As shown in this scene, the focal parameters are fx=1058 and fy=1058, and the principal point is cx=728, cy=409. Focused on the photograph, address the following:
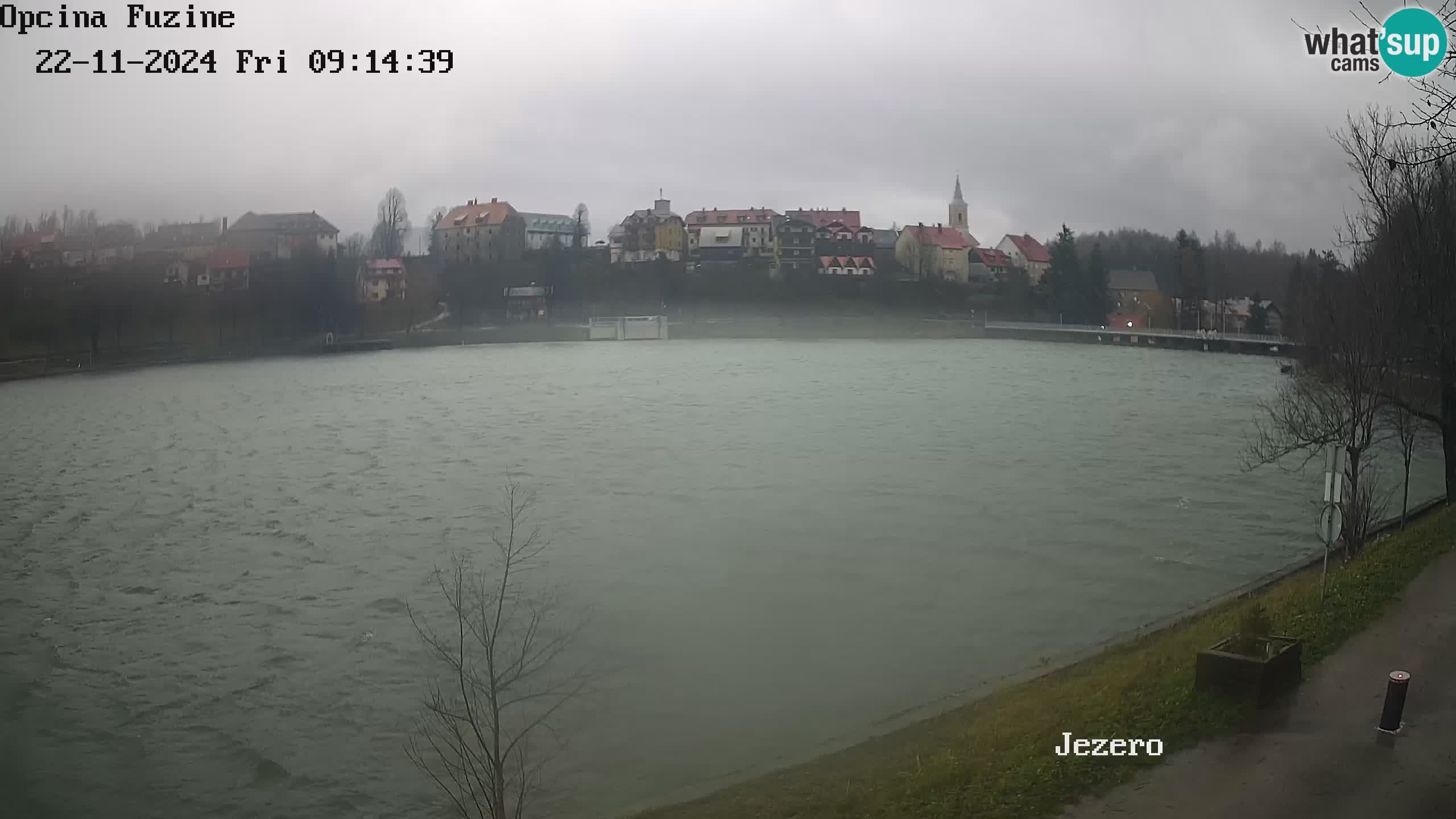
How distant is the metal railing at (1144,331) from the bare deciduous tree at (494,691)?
127ft

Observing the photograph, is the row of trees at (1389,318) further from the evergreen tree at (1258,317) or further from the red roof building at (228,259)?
the evergreen tree at (1258,317)

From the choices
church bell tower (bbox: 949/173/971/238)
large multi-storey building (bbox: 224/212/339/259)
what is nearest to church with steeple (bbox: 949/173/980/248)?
church bell tower (bbox: 949/173/971/238)

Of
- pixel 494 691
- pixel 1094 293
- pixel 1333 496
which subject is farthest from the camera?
pixel 1094 293

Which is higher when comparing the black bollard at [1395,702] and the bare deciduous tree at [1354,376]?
the bare deciduous tree at [1354,376]

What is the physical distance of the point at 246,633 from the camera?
8.34 m

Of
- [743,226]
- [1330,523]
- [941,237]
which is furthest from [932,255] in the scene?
[1330,523]

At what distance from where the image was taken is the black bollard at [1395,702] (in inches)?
138

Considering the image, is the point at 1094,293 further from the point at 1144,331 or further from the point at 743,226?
the point at 743,226

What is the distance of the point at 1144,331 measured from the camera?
4634 cm

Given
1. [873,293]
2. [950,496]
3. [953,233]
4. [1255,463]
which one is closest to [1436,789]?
[950,496]

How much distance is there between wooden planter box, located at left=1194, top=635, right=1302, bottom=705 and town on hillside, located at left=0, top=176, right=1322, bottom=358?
73.0 ft

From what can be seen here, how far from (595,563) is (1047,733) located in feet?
21.7

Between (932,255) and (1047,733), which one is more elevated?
(932,255)

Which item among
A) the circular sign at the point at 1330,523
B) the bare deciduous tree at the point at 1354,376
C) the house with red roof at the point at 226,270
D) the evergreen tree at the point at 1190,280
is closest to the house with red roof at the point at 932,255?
the evergreen tree at the point at 1190,280
